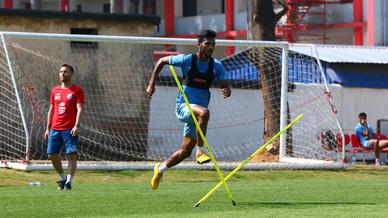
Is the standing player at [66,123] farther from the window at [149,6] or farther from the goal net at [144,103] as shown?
the window at [149,6]

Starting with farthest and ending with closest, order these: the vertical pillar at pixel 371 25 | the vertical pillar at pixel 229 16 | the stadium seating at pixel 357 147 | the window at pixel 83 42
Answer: the vertical pillar at pixel 229 16, the vertical pillar at pixel 371 25, the stadium seating at pixel 357 147, the window at pixel 83 42

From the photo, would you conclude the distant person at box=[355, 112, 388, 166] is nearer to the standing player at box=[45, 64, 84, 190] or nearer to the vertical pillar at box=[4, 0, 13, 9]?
the standing player at box=[45, 64, 84, 190]

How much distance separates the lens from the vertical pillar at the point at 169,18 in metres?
57.1

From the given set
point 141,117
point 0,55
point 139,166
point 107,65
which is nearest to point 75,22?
point 107,65

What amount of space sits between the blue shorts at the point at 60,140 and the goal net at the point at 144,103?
6.97m

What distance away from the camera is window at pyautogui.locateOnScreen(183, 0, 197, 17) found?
189 feet

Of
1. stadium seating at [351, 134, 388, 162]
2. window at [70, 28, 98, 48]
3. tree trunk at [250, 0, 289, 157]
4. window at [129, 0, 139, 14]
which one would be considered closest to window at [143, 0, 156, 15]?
window at [129, 0, 139, 14]

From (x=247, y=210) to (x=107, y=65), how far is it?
17058 mm

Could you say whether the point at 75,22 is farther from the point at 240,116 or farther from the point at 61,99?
the point at 61,99

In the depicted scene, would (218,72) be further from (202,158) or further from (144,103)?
(144,103)

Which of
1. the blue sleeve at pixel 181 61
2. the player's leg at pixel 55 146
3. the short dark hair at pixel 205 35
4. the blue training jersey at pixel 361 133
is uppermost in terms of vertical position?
the short dark hair at pixel 205 35

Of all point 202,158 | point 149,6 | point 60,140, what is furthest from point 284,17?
point 202,158

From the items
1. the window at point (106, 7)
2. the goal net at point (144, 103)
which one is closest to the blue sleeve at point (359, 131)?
the goal net at point (144, 103)

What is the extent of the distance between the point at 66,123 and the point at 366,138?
13828 mm
